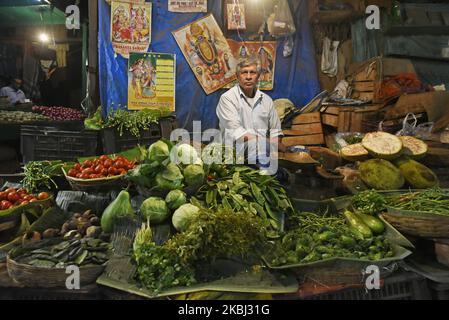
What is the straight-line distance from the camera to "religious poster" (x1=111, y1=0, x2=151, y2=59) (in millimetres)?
5965

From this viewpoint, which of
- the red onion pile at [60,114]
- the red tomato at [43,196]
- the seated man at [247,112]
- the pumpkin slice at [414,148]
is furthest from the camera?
the red onion pile at [60,114]

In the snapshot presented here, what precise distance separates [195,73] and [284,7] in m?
1.88

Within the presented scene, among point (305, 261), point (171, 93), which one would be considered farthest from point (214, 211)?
point (171, 93)

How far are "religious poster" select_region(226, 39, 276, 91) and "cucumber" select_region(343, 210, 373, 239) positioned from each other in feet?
12.8

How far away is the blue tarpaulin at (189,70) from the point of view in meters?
6.08

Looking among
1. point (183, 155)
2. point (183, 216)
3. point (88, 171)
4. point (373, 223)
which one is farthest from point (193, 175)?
point (373, 223)

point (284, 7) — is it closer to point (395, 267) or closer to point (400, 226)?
point (400, 226)

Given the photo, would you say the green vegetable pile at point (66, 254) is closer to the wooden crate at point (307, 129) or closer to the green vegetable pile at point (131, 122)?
the green vegetable pile at point (131, 122)

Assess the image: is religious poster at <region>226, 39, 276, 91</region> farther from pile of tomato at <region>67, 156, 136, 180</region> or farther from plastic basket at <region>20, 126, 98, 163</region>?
pile of tomato at <region>67, 156, 136, 180</region>

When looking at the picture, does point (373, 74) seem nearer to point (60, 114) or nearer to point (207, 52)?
point (207, 52)

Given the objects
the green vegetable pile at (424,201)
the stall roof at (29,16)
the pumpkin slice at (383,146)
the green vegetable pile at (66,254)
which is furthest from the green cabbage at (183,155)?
the stall roof at (29,16)

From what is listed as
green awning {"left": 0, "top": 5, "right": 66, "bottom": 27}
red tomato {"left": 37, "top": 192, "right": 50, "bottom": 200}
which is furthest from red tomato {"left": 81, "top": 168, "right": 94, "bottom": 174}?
green awning {"left": 0, "top": 5, "right": 66, "bottom": 27}

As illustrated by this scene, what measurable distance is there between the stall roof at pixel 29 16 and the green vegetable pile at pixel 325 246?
8615mm

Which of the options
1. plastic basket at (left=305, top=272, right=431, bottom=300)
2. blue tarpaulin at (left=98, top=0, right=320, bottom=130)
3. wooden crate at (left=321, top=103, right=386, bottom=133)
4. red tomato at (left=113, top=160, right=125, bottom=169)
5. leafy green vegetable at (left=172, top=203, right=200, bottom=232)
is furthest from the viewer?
blue tarpaulin at (left=98, top=0, right=320, bottom=130)
